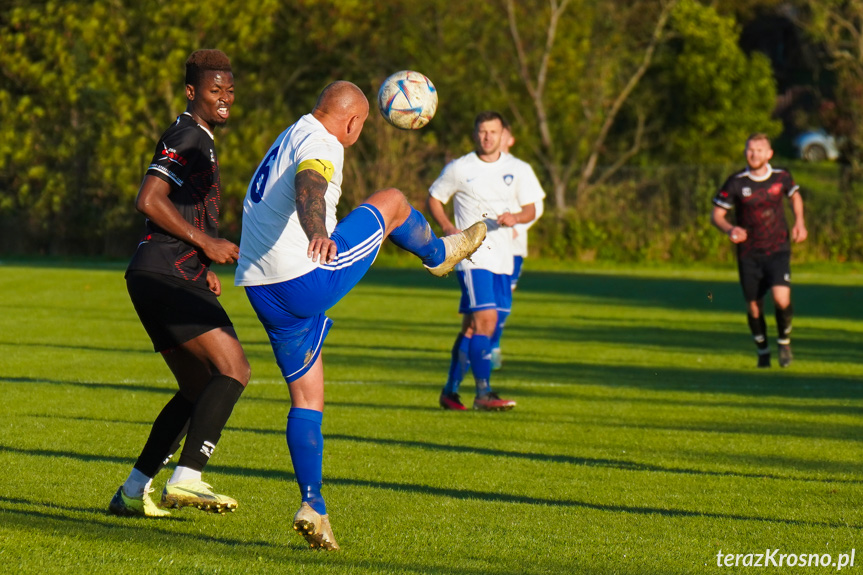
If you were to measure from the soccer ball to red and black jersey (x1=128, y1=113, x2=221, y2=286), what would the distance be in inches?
52.0

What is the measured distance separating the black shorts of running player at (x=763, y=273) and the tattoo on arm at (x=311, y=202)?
9036mm

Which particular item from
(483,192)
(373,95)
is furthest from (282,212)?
(373,95)

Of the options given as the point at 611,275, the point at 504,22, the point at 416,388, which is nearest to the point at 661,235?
the point at 611,275

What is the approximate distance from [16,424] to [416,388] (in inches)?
153

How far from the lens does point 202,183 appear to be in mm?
5805

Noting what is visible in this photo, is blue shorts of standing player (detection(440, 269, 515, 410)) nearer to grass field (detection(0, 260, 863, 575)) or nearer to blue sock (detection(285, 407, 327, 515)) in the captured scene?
grass field (detection(0, 260, 863, 575))

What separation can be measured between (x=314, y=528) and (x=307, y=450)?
37 cm

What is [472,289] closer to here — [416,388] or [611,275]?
[416,388]

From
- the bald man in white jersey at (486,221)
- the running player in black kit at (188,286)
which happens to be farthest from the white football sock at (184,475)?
the bald man in white jersey at (486,221)

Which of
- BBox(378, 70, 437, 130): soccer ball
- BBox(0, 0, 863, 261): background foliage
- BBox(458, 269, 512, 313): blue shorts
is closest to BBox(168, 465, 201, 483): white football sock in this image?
BBox(378, 70, 437, 130): soccer ball

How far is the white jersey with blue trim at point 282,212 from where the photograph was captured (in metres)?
5.09

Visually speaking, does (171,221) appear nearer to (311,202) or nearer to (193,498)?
(311,202)

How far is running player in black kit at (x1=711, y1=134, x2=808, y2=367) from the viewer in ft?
42.9

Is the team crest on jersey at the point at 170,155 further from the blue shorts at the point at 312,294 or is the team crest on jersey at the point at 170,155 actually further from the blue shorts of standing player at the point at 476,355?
the blue shorts of standing player at the point at 476,355
